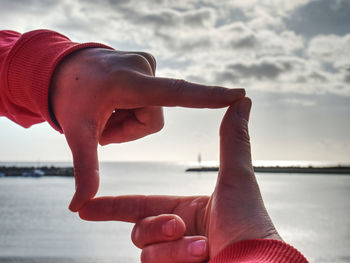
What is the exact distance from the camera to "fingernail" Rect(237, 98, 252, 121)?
1253 mm

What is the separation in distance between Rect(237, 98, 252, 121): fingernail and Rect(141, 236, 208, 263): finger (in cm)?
52

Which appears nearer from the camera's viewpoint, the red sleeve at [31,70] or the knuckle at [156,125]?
the red sleeve at [31,70]

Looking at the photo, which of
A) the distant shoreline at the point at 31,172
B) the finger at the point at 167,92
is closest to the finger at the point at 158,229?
the finger at the point at 167,92

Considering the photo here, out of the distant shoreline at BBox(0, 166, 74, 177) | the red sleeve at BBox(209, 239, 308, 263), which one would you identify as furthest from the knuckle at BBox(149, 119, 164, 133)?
the distant shoreline at BBox(0, 166, 74, 177)

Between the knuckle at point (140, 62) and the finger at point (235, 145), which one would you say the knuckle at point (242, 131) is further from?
the knuckle at point (140, 62)

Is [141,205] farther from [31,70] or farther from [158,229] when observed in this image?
[31,70]

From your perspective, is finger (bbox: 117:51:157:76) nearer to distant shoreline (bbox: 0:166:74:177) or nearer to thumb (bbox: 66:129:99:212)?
thumb (bbox: 66:129:99:212)

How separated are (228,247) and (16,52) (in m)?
1.08

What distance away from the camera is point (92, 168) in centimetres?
109

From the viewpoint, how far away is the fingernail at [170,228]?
4.60ft

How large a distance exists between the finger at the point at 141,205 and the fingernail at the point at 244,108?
0.49 metres

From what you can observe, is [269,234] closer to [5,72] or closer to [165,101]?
[165,101]

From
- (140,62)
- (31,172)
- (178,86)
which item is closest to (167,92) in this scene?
(178,86)

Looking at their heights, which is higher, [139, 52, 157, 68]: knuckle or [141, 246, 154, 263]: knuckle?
[139, 52, 157, 68]: knuckle
